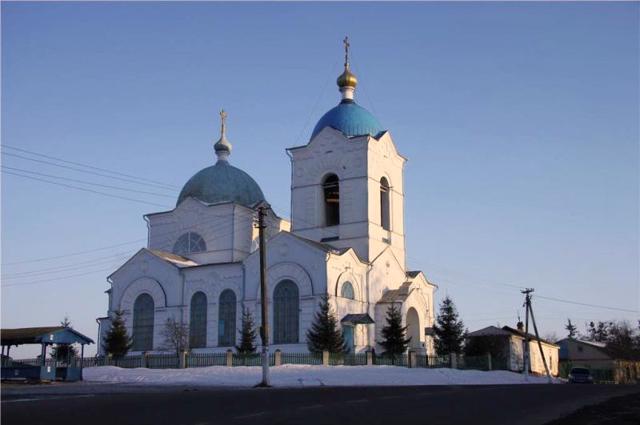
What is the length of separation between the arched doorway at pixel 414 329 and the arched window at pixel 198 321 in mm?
12423

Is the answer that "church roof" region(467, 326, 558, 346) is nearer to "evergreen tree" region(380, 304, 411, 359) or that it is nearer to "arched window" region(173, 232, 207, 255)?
"evergreen tree" region(380, 304, 411, 359)

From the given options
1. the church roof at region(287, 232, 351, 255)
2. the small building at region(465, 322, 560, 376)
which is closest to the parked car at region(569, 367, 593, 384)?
the small building at region(465, 322, 560, 376)

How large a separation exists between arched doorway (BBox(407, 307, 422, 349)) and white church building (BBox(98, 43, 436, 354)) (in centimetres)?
6

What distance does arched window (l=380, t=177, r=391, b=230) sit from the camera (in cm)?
4838

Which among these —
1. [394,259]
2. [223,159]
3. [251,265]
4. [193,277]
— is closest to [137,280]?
[193,277]

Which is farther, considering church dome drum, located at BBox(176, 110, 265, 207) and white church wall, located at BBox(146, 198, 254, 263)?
church dome drum, located at BBox(176, 110, 265, 207)

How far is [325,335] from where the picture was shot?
38219 mm

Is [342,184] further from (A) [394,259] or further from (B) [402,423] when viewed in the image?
(B) [402,423]

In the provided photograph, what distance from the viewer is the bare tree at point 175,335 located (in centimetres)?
4256

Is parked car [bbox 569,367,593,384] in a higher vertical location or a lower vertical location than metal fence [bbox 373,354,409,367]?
lower

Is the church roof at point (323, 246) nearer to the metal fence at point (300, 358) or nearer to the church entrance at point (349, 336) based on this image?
the church entrance at point (349, 336)

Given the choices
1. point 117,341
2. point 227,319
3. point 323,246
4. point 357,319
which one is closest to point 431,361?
point 357,319

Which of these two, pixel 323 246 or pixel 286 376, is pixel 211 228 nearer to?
pixel 323 246

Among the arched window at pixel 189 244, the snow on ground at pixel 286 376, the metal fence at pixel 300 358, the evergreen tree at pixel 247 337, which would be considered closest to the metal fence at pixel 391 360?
the snow on ground at pixel 286 376
